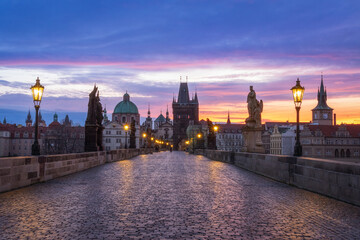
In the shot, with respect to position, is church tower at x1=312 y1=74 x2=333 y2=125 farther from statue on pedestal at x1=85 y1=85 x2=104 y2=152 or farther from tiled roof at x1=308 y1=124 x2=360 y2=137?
statue on pedestal at x1=85 y1=85 x2=104 y2=152

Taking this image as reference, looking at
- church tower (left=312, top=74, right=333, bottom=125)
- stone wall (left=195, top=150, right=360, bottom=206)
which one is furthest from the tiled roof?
stone wall (left=195, top=150, right=360, bottom=206)

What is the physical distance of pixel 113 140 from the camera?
139250 millimetres

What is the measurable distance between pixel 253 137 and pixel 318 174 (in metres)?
13.0

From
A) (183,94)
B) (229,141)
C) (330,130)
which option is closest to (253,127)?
(330,130)

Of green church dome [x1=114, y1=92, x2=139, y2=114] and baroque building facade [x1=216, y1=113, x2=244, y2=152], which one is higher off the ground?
green church dome [x1=114, y1=92, x2=139, y2=114]

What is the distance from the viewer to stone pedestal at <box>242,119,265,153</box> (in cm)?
2370

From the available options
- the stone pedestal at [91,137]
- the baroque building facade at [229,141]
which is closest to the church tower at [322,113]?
the baroque building facade at [229,141]

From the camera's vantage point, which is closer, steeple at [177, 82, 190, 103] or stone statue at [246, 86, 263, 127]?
stone statue at [246, 86, 263, 127]

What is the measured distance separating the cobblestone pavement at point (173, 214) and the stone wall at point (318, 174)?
→ 33 centimetres

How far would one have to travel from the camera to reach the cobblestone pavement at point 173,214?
6320 millimetres

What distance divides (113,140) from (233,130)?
2061 inches

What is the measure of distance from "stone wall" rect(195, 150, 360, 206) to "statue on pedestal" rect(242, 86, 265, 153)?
17.4 ft

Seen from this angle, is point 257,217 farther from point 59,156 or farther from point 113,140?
point 113,140

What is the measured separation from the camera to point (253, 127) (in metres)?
23.6
